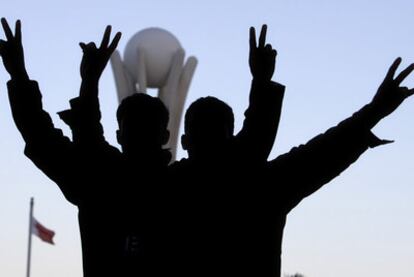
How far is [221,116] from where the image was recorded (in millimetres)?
3578

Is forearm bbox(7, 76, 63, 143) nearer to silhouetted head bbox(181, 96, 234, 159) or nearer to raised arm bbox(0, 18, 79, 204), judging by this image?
raised arm bbox(0, 18, 79, 204)

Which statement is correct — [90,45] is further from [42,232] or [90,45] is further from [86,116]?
[42,232]

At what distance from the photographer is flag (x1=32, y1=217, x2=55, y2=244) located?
33.2 metres

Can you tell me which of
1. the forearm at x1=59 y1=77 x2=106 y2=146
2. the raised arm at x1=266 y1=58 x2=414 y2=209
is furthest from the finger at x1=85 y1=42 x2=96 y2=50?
the raised arm at x1=266 y1=58 x2=414 y2=209

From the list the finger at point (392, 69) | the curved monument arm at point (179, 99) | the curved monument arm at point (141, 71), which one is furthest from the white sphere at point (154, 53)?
the finger at point (392, 69)

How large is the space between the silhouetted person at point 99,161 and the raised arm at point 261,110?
24cm

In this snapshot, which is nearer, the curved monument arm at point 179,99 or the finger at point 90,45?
the finger at point 90,45

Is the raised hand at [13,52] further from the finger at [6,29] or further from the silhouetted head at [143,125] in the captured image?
the silhouetted head at [143,125]

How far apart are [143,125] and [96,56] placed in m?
0.29

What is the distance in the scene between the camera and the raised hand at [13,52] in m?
3.70

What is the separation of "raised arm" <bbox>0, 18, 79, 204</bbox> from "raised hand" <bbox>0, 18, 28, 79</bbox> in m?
0.03

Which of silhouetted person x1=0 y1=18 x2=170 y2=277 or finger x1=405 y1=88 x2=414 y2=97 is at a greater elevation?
finger x1=405 y1=88 x2=414 y2=97

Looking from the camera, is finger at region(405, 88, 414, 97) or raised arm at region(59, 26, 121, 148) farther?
finger at region(405, 88, 414, 97)

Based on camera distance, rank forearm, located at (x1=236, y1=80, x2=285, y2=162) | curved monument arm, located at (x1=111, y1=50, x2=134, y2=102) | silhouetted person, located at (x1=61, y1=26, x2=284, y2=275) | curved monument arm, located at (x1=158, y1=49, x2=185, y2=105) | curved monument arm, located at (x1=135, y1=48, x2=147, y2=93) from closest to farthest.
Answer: silhouetted person, located at (x1=61, y1=26, x2=284, y2=275)
forearm, located at (x1=236, y1=80, x2=285, y2=162)
curved monument arm, located at (x1=135, y1=48, x2=147, y2=93)
curved monument arm, located at (x1=111, y1=50, x2=134, y2=102)
curved monument arm, located at (x1=158, y1=49, x2=185, y2=105)
